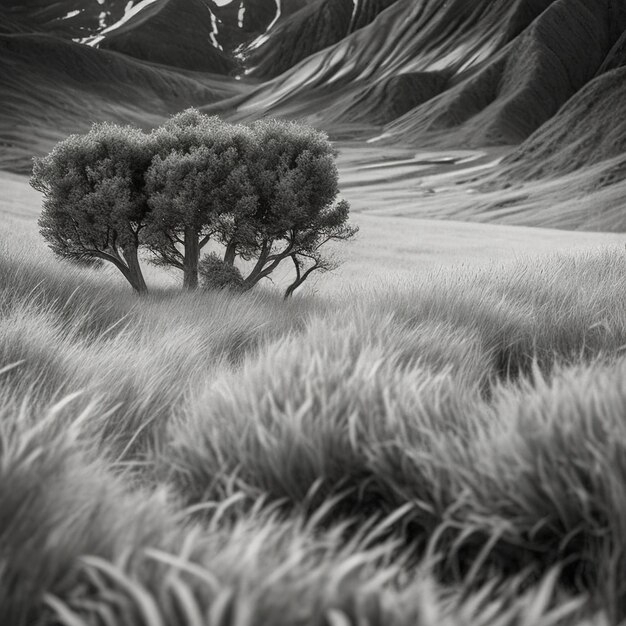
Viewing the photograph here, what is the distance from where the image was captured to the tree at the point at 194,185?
31.6 feet

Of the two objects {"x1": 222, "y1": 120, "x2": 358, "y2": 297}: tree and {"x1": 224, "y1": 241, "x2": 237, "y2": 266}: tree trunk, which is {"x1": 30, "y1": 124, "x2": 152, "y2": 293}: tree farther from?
{"x1": 222, "y1": 120, "x2": 358, "y2": 297}: tree

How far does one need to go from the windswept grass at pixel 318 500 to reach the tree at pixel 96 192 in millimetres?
6952

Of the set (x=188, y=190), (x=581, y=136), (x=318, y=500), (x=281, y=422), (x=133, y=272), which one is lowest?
(x=581, y=136)

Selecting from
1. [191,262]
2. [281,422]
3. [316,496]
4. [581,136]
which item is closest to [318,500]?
[316,496]

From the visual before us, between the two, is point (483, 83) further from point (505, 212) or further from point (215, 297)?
point (215, 297)

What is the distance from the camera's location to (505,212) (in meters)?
48.0

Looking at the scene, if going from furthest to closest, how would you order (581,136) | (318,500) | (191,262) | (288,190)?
(581,136), (191,262), (288,190), (318,500)

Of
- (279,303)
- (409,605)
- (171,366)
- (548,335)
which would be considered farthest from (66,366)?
(279,303)

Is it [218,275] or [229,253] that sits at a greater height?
[229,253]

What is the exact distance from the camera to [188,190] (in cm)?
952

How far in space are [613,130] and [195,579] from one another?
77197mm

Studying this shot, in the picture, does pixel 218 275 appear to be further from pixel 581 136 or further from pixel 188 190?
pixel 581 136

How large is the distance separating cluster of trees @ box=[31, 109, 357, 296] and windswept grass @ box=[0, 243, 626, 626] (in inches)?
272

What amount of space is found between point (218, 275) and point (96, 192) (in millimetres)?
2604
